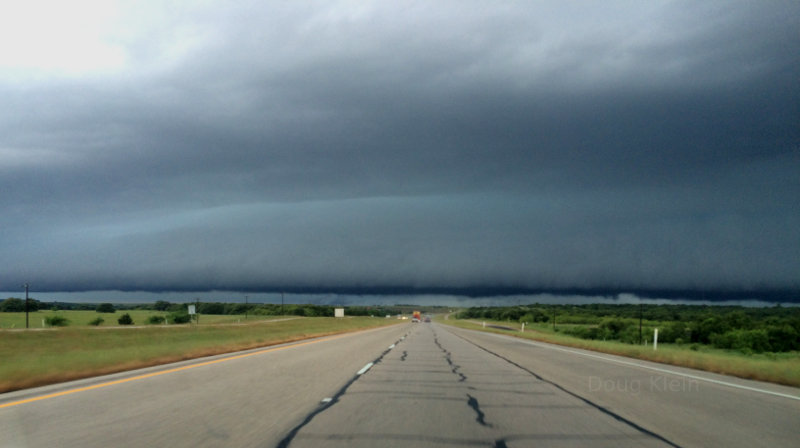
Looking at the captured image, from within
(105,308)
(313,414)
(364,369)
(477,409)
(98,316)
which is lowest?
(105,308)

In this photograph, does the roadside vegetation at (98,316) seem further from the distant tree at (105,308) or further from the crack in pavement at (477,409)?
the crack in pavement at (477,409)

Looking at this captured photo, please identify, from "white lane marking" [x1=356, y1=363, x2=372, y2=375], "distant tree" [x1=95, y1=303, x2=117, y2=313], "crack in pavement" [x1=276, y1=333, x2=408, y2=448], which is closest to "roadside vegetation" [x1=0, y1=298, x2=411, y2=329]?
"distant tree" [x1=95, y1=303, x2=117, y2=313]

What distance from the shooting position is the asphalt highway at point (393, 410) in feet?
22.5

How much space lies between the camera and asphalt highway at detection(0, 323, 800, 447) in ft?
22.5

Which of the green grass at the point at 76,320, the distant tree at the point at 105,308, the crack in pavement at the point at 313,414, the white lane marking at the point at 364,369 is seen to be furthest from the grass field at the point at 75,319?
the crack in pavement at the point at 313,414

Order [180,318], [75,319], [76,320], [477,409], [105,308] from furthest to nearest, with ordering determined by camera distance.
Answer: [105,308], [180,318], [75,319], [76,320], [477,409]

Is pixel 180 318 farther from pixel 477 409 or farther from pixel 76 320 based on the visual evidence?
pixel 477 409

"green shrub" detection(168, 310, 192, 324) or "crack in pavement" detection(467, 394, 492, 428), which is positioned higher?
"crack in pavement" detection(467, 394, 492, 428)

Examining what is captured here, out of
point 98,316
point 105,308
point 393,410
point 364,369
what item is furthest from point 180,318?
point 393,410

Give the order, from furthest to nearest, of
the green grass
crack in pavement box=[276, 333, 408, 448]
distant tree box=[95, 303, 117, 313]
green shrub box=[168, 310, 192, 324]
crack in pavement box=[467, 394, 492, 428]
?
distant tree box=[95, 303, 117, 313] < green shrub box=[168, 310, 192, 324] < the green grass < crack in pavement box=[467, 394, 492, 428] < crack in pavement box=[276, 333, 408, 448]

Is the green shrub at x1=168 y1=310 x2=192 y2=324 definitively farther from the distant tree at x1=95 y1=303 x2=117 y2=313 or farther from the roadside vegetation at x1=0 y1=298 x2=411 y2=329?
the distant tree at x1=95 y1=303 x2=117 y2=313

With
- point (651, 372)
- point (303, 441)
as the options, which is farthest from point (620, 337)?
point (303, 441)

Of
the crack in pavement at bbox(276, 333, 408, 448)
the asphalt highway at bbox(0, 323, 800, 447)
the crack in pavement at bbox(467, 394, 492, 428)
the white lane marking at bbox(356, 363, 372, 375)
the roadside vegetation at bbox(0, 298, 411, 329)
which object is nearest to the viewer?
the crack in pavement at bbox(276, 333, 408, 448)

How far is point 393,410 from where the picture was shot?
8.94 meters
